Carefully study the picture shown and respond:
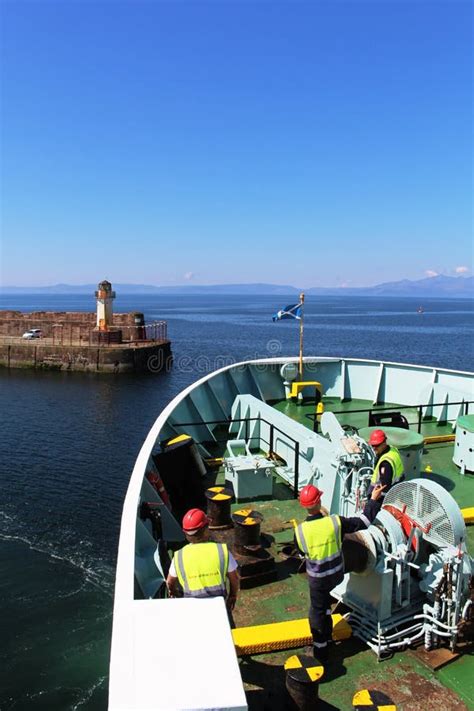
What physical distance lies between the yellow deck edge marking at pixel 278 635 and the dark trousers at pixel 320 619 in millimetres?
172

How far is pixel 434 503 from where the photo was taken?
4.46 metres

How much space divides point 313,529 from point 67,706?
6220 millimetres

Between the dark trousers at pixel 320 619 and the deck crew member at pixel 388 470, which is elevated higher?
the deck crew member at pixel 388 470

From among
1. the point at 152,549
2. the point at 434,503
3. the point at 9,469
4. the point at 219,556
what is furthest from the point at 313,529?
the point at 9,469

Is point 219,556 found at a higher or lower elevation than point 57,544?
higher

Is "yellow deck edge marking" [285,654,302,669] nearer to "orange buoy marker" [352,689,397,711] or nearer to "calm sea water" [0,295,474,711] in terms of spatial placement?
"orange buoy marker" [352,689,397,711]

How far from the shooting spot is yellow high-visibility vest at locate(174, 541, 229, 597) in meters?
3.71

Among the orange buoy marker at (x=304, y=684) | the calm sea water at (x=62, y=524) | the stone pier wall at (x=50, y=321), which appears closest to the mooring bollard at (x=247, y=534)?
the orange buoy marker at (x=304, y=684)

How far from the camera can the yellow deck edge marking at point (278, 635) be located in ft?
14.2

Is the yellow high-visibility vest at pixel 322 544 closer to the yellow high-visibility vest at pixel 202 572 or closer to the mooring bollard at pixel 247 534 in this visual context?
the yellow high-visibility vest at pixel 202 572

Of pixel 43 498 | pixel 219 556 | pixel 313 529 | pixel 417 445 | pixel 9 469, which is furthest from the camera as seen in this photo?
pixel 9 469

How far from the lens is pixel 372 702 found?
3.40m

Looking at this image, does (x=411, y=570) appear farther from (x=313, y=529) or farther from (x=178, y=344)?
(x=178, y=344)

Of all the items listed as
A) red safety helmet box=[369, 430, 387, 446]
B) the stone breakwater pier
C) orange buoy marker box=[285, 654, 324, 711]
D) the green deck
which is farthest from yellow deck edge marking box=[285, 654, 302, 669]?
the stone breakwater pier
